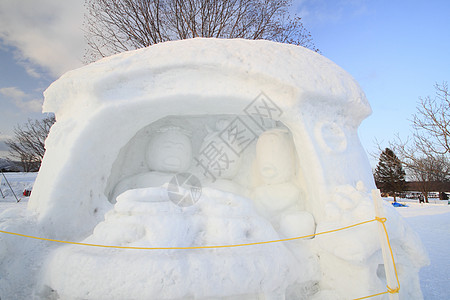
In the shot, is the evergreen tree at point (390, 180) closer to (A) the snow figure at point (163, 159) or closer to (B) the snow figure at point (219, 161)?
(B) the snow figure at point (219, 161)

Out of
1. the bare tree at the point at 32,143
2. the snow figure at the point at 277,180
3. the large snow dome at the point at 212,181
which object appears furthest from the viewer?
the bare tree at the point at 32,143

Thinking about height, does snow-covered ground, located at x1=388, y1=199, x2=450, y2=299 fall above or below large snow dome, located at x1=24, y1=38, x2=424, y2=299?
below

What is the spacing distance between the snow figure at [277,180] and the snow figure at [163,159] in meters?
0.75

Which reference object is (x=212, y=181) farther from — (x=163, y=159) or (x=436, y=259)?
(x=436, y=259)

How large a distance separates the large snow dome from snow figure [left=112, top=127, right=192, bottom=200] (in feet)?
0.04

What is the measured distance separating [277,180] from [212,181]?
661 millimetres

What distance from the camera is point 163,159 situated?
2289 millimetres

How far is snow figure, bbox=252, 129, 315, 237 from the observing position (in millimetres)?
2141

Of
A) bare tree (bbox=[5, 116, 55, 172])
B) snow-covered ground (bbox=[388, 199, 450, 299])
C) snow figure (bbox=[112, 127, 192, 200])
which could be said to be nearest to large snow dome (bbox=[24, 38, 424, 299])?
snow figure (bbox=[112, 127, 192, 200])

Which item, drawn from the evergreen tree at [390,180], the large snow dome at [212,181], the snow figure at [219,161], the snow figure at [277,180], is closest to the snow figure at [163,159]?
the large snow dome at [212,181]

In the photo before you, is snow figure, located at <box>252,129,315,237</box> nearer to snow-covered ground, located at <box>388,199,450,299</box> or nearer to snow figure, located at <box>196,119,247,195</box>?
snow figure, located at <box>196,119,247,195</box>

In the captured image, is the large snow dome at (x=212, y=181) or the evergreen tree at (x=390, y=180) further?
the evergreen tree at (x=390, y=180)

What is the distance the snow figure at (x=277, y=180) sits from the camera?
2141 millimetres

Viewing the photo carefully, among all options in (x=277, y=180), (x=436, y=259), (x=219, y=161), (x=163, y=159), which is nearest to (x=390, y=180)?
(x=436, y=259)
